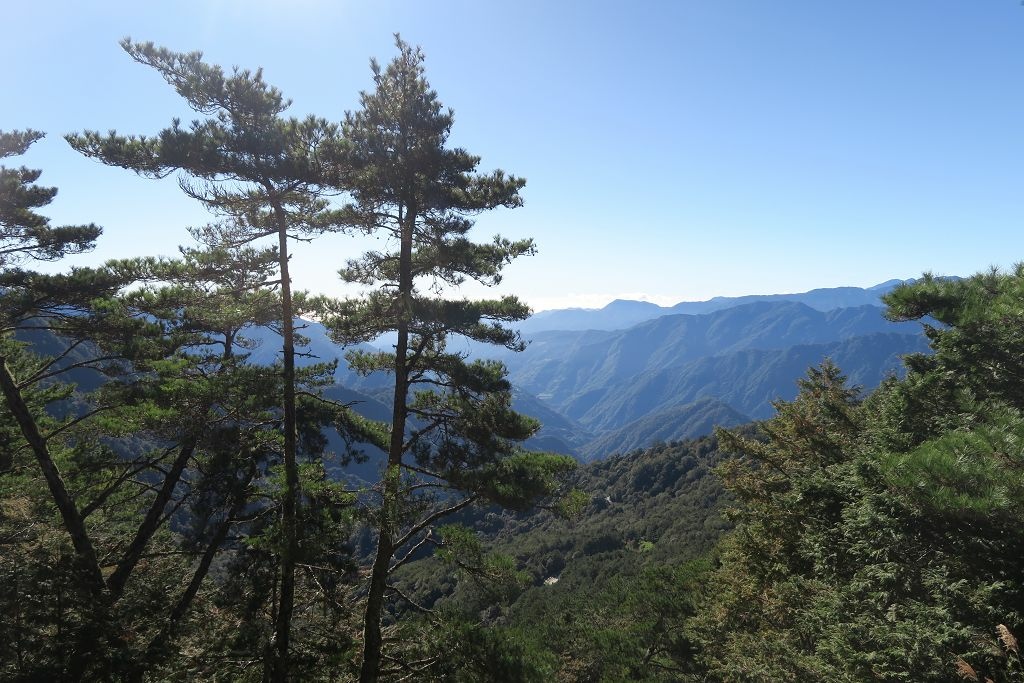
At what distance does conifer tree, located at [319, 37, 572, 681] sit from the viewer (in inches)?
320

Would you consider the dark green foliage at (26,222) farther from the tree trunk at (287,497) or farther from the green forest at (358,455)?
the tree trunk at (287,497)

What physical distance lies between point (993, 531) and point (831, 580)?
5.90 m

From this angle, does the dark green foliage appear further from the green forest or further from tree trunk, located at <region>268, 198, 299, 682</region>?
tree trunk, located at <region>268, 198, 299, 682</region>

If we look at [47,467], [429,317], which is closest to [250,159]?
[429,317]

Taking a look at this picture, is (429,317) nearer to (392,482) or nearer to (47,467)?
(392,482)

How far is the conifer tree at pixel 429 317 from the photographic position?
8.14 meters

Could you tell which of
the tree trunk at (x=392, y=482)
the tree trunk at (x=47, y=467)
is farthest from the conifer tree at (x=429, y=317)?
the tree trunk at (x=47, y=467)

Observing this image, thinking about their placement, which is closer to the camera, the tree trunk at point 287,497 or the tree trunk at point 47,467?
the tree trunk at point 287,497

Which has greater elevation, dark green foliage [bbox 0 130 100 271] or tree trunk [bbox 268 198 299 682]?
dark green foliage [bbox 0 130 100 271]

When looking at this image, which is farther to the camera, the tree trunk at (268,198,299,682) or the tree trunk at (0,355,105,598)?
the tree trunk at (0,355,105,598)

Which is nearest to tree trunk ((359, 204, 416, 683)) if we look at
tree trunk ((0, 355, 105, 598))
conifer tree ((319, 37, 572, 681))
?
conifer tree ((319, 37, 572, 681))

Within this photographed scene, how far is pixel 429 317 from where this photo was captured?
26.7 ft

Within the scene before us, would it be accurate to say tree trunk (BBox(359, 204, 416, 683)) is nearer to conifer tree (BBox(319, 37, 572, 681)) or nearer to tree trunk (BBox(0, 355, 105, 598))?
conifer tree (BBox(319, 37, 572, 681))

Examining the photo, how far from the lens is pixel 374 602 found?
8.17 m
